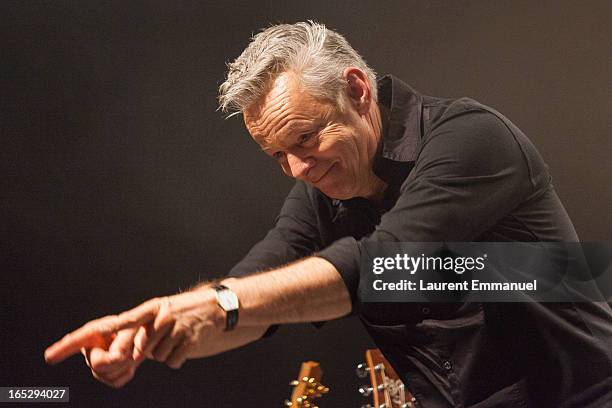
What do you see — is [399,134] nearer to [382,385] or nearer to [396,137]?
[396,137]

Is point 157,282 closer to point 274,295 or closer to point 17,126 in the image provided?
point 17,126

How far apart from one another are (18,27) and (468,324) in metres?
1.06

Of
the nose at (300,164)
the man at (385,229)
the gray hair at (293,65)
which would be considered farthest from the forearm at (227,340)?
the gray hair at (293,65)

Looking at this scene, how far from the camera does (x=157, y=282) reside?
156 centimetres

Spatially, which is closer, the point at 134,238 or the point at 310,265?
the point at 310,265

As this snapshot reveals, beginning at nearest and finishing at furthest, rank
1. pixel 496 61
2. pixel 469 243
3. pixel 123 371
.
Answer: pixel 123 371, pixel 469 243, pixel 496 61

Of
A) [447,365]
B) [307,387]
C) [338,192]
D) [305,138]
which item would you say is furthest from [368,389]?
[305,138]

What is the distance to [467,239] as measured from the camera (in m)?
1.16

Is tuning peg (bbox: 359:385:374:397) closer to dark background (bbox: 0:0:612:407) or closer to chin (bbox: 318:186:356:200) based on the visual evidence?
dark background (bbox: 0:0:612:407)

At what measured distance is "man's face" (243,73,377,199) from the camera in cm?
128

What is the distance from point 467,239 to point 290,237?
38 cm

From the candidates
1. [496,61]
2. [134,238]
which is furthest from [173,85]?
[496,61]

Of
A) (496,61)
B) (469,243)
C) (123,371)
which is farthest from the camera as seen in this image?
(496,61)

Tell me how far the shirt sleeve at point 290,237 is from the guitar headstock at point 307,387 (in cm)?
25
